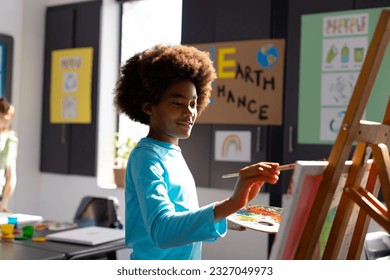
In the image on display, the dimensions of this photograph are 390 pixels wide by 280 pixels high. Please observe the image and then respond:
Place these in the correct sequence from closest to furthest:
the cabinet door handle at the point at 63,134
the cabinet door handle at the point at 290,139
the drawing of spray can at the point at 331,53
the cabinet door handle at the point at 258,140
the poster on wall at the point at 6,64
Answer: the drawing of spray can at the point at 331,53
the cabinet door handle at the point at 290,139
the cabinet door handle at the point at 258,140
the poster on wall at the point at 6,64
the cabinet door handle at the point at 63,134

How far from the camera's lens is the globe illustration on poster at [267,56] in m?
4.56

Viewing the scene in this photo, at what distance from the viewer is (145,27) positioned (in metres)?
5.59

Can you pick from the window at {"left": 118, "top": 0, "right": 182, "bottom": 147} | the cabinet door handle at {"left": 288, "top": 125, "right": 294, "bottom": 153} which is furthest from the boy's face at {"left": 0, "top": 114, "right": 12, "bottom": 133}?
the cabinet door handle at {"left": 288, "top": 125, "right": 294, "bottom": 153}

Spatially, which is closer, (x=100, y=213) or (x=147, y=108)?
(x=147, y=108)

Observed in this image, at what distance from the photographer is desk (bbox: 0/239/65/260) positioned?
2438mm

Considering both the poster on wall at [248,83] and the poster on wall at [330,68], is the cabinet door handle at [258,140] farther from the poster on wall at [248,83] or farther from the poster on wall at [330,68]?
the poster on wall at [330,68]

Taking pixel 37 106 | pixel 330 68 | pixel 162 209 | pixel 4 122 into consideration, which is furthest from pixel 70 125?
pixel 162 209

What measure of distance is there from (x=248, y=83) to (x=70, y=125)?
2.25m

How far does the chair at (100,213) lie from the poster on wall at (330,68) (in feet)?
5.34

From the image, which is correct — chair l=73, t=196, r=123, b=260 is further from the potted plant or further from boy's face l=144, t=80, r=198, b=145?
boy's face l=144, t=80, r=198, b=145

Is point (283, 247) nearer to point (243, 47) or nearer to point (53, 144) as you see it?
point (243, 47)

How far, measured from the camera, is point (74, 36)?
6.05 meters

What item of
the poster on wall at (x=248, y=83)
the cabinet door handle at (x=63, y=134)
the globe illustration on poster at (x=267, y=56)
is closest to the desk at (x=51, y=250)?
the poster on wall at (x=248, y=83)

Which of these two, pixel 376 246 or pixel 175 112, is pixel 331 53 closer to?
pixel 376 246
